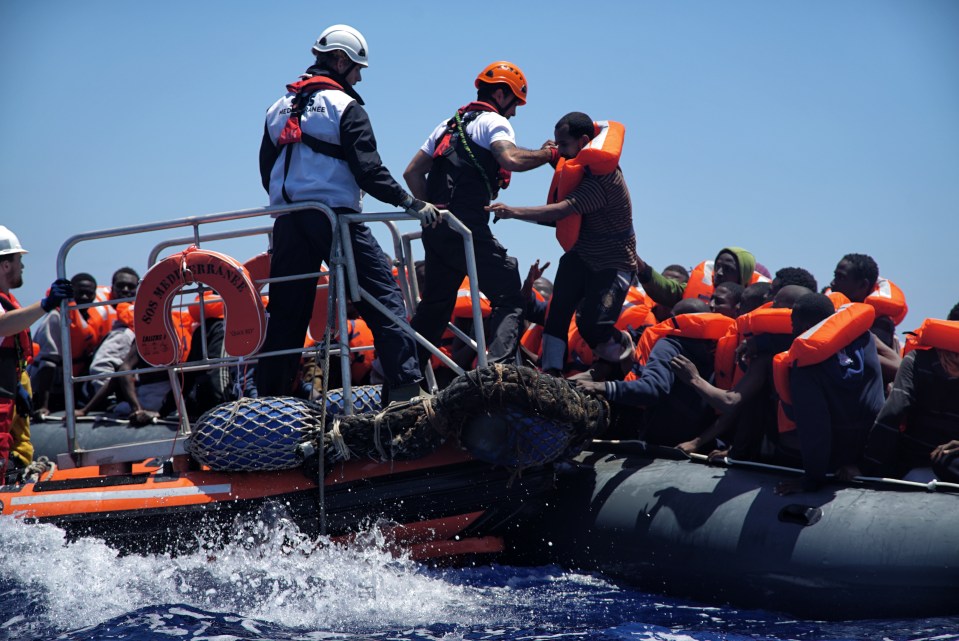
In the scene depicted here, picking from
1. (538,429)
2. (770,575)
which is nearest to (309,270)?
(538,429)

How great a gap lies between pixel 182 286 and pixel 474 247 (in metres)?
1.63

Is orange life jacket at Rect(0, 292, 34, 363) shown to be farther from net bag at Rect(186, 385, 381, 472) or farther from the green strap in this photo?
the green strap

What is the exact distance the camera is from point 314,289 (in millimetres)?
5840

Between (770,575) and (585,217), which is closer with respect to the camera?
→ (770,575)

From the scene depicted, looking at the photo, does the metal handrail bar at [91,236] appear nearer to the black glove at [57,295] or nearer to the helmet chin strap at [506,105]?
the black glove at [57,295]

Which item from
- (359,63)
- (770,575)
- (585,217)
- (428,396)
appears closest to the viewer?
(770,575)

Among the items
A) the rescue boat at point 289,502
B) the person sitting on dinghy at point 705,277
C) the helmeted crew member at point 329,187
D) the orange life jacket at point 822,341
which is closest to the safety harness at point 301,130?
the helmeted crew member at point 329,187

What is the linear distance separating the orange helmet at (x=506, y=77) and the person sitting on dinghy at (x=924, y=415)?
2586mm

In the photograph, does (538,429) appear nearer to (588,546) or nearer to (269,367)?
(588,546)

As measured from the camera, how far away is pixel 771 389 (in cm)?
571

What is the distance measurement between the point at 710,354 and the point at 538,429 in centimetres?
137

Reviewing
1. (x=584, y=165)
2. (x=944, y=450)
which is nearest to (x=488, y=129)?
(x=584, y=165)

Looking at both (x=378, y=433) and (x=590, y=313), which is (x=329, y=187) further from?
(x=590, y=313)

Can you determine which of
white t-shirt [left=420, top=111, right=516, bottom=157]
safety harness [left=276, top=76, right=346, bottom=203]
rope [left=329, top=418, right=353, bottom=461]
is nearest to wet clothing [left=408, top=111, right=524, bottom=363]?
white t-shirt [left=420, top=111, right=516, bottom=157]
